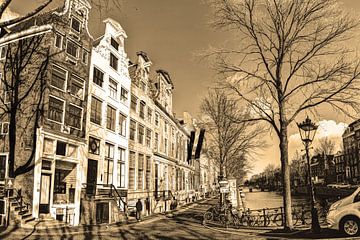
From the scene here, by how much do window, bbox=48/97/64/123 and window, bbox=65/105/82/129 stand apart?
2.07 ft

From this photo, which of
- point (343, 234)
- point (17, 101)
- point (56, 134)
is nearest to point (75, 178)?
point (56, 134)

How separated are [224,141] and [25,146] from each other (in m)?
18.6

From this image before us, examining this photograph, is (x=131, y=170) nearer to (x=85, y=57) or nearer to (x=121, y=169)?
(x=121, y=169)

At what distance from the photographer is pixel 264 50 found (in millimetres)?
17156

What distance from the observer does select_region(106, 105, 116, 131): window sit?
93.3 feet

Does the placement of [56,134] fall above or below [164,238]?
above

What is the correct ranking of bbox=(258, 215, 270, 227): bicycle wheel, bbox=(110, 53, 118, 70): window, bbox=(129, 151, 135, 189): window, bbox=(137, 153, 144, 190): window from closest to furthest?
bbox=(258, 215, 270, 227): bicycle wheel → bbox=(110, 53, 118, 70): window → bbox=(129, 151, 135, 189): window → bbox=(137, 153, 144, 190): window

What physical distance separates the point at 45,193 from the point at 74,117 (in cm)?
577

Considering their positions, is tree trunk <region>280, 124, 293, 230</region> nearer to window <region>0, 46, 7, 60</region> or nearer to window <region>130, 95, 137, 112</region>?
window <region>0, 46, 7, 60</region>

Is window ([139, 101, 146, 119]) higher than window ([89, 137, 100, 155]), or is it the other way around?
window ([139, 101, 146, 119])

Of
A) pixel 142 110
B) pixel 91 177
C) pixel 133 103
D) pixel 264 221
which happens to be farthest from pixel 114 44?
pixel 264 221

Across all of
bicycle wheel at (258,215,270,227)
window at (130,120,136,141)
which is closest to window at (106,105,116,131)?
window at (130,120,136,141)

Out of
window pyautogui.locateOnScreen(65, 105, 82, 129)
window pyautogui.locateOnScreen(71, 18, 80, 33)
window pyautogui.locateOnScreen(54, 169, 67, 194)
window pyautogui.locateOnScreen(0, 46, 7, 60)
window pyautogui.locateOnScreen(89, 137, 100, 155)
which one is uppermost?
window pyautogui.locateOnScreen(71, 18, 80, 33)

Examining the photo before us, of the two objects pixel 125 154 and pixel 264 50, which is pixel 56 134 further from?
pixel 264 50
